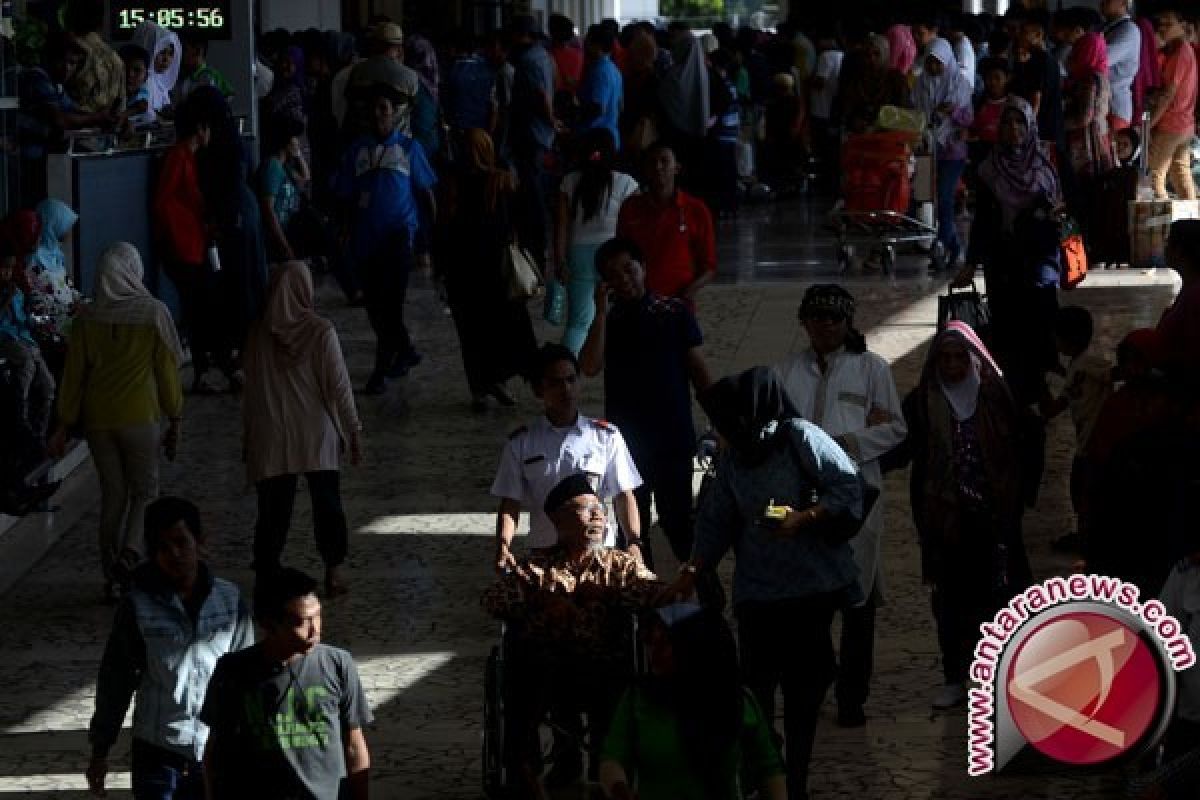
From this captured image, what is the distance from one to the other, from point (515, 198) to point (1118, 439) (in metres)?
6.21

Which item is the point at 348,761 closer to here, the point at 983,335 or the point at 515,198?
the point at 983,335

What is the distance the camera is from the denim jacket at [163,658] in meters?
7.18

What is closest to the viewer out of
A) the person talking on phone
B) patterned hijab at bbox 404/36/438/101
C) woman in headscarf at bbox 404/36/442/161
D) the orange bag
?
the person talking on phone

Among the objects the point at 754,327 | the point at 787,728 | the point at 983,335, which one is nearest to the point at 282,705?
the point at 787,728

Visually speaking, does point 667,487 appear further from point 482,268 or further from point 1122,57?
point 1122,57

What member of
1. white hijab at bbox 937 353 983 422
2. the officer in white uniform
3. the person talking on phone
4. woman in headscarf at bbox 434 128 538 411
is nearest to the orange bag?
woman in headscarf at bbox 434 128 538 411

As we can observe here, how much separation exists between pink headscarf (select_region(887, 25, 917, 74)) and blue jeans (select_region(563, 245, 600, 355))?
12.4 meters

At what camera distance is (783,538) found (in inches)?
299

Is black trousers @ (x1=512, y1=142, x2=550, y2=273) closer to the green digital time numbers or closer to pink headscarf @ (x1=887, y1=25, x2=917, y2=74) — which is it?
the green digital time numbers

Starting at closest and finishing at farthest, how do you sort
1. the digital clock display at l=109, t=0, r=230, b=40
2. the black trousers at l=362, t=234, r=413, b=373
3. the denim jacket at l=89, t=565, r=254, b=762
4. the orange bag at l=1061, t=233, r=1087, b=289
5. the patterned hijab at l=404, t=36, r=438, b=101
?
the denim jacket at l=89, t=565, r=254, b=762, the orange bag at l=1061, t=233, r=1087, b=289, the black trousers at l=362, t=234, r=413, b=373, the digital clock display at l=109, t=0, r=230, b=40, the patterned hijab at l=404, t=36, r=438, b=101

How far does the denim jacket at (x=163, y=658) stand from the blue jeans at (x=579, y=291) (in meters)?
6.37

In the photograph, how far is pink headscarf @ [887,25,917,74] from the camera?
2570 cm

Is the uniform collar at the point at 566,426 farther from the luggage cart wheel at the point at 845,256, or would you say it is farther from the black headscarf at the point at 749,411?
the luggage cart wheel at the point at 845,256

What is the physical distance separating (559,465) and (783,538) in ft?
4.19
